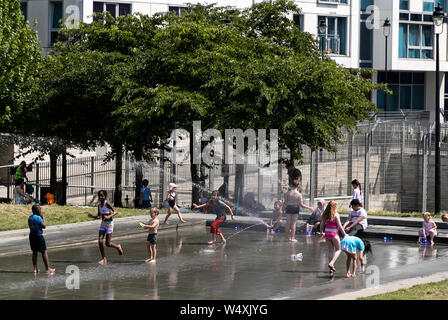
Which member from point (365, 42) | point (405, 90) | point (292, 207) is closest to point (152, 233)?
point (292, 207)

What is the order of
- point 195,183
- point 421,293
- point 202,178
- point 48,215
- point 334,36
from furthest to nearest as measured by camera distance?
1. point 334,36
2. point 202,178
3. point 195,183
4. point 48,215
5. point 421,293

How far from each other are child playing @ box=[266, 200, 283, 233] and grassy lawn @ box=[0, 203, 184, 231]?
437 cm

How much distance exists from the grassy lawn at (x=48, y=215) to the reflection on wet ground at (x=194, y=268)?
2.43 metres

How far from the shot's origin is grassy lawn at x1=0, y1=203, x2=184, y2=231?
22.4 meters

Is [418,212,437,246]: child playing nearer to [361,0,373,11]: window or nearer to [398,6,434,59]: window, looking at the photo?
[361,0,373,11]: window

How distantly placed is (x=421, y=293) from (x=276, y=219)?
11.9 metres

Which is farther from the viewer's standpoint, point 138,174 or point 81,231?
point 138,174

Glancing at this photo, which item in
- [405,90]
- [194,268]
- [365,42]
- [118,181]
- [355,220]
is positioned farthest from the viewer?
[405,90]

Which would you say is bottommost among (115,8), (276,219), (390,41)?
(276,219)

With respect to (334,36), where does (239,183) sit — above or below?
below

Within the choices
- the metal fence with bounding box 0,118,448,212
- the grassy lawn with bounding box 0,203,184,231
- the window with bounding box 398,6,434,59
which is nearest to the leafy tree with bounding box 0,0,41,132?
the grassy lawn with bounding box 0,203,184,231

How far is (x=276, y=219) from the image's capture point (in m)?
24.5

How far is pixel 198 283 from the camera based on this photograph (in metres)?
15.2

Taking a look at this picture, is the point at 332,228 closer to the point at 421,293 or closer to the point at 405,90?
the point at 421,293
